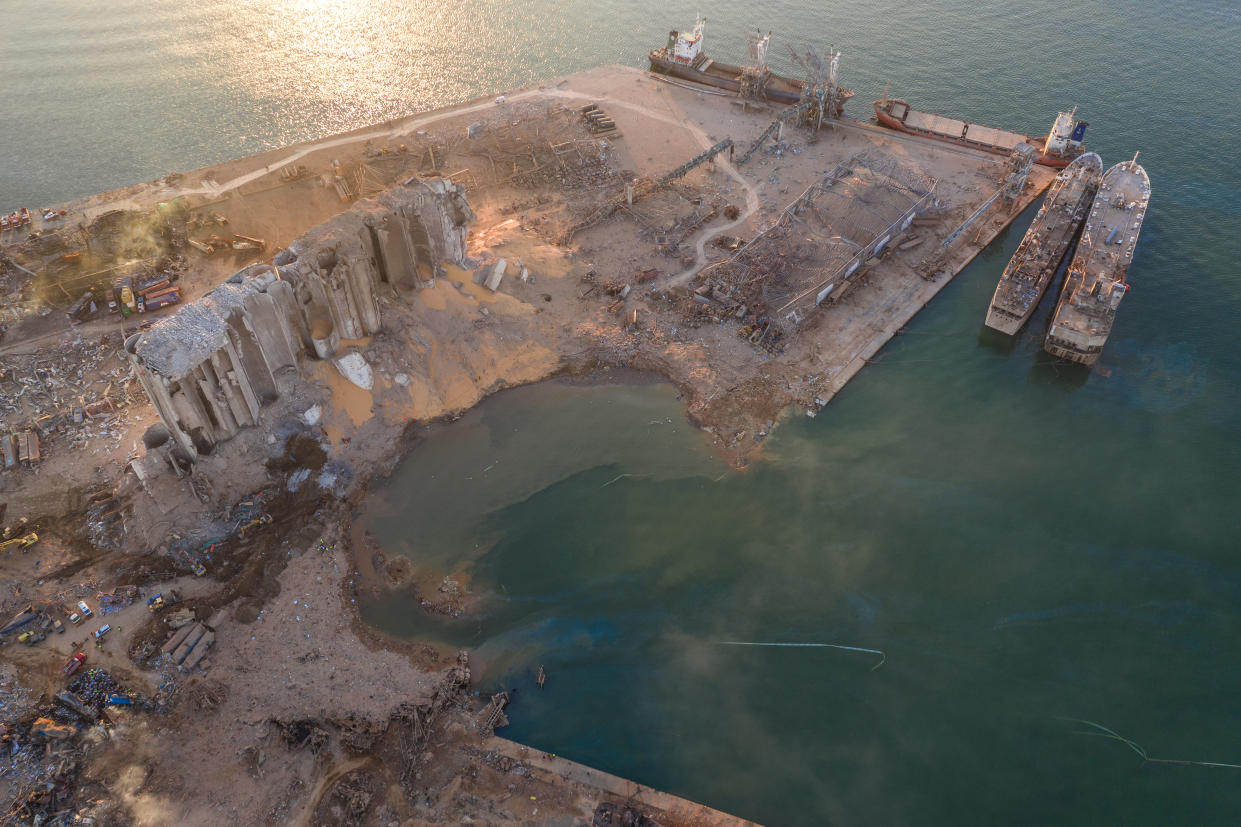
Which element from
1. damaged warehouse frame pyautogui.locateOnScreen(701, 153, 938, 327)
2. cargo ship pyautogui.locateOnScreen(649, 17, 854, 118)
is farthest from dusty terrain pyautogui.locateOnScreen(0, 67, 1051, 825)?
cargo ship pyautogui.locateOnScreen(649, 17, 854, 118)

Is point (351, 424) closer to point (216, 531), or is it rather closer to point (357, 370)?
point (357, 370)

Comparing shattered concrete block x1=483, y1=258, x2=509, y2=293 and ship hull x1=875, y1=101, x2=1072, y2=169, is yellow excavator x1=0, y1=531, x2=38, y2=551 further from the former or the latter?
ship hull x1=875, y1=101, x2=1072, y2=169

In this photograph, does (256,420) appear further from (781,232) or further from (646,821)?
(781,232)

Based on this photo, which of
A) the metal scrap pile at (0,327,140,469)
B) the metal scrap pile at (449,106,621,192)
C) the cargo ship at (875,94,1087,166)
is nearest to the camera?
the metal scrap pile at (0,327,140,469)

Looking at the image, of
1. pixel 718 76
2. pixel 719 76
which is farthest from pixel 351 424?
pixel 719 76

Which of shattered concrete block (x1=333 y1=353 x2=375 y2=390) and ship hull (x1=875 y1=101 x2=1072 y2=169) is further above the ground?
ship hull (x1=875 y1=101 x2=1072 y2=169)

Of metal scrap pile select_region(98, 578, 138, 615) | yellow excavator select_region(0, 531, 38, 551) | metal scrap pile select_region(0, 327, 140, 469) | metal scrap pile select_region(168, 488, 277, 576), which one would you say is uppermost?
metal scrap pile select_region(0, 327, 140, 469)

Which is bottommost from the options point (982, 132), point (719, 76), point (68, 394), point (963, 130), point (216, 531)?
point (216, 531)

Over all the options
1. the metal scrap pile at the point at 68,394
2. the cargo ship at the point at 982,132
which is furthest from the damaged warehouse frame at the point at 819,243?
the metal scrap pile at the point at 68,394
